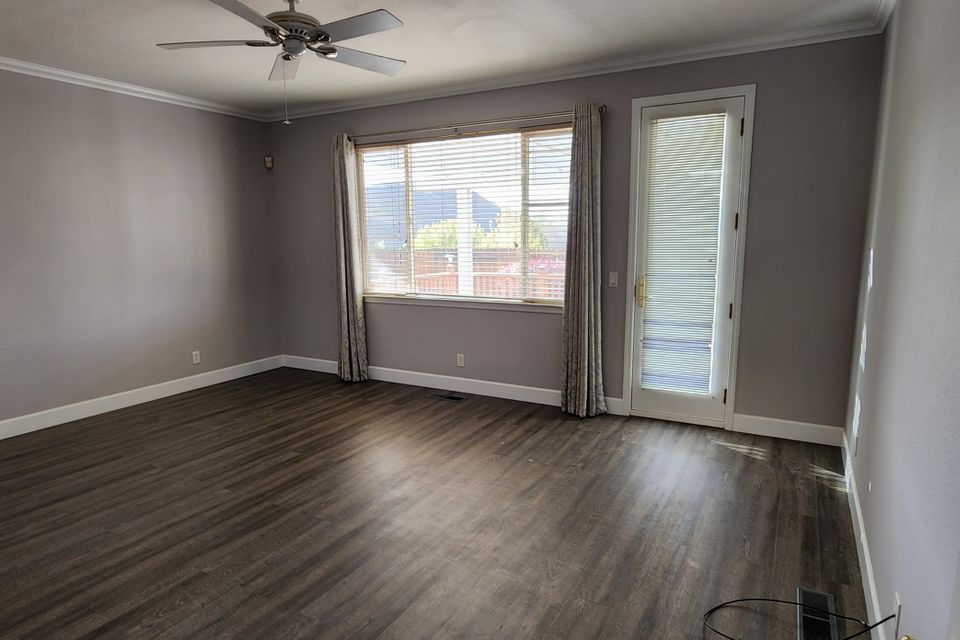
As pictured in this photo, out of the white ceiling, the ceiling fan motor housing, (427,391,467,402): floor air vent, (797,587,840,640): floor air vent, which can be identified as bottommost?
(797,587,840,640): floor air vent

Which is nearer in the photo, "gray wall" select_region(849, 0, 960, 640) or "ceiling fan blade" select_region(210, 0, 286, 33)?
"gray wall" select_region(849, 0, 960, 640)

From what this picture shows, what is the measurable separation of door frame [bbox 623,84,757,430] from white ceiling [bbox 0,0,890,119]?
0.29 meters

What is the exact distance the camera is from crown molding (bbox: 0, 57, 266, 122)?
4012mm

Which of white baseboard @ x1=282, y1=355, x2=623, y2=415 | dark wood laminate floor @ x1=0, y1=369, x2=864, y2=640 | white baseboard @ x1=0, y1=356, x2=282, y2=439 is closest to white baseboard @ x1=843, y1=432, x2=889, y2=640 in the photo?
dark wood laminate floor @ x1=0, y1=369, x2=864, y2=640

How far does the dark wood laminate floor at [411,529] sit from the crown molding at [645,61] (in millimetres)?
2682

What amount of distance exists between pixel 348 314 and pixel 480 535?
340cm

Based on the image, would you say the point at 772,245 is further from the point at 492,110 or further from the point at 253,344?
the point at 253,344

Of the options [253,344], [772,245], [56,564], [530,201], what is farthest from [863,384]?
[253,344]

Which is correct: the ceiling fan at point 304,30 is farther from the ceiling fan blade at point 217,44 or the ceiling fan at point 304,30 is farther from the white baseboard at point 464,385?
the white baseboard at point 464,385

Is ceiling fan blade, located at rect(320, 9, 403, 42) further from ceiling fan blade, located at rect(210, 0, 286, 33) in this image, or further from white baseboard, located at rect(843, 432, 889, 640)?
white baseboard, located at rect(843, 432, 889, 640)

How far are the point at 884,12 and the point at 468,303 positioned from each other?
3.51 metres

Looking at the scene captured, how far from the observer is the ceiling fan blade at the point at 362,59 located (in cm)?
304

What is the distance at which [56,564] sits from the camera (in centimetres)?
249

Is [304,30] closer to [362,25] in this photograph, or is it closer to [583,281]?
[362,25]
